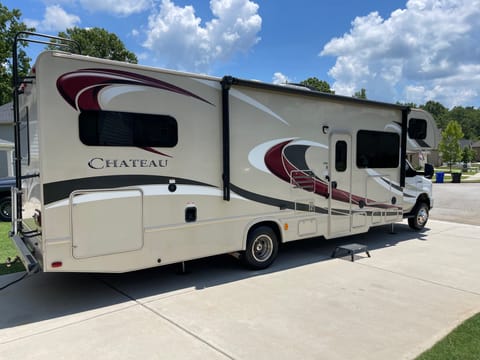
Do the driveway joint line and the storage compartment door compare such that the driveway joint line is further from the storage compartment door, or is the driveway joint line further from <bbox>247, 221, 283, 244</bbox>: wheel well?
<bbox>247, 221, 283, 244</bbox>: wheel well

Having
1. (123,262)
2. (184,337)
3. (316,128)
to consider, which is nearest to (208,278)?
(123,262)

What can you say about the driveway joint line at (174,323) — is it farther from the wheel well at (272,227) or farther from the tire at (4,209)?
the tire at (4,209)

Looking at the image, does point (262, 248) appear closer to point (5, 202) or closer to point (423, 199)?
point (423, 199)

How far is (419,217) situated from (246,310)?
6629 millimetres

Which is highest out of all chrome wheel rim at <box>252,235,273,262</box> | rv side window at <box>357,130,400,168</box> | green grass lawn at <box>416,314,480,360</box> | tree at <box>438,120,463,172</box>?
tree at <box>438,120,463,172</box>

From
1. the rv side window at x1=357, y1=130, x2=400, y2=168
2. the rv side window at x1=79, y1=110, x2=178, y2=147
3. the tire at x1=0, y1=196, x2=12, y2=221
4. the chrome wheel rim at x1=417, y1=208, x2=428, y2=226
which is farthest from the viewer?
the tire at x1=0, y1=196, x2=12, y2=221

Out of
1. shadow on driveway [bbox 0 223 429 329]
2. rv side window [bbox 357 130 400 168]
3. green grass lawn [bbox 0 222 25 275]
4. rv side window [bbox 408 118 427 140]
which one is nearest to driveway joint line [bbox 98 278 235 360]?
shadow on driveway [bbox 0 223 429 329]

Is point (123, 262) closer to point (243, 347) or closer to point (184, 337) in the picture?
point (184, 337)

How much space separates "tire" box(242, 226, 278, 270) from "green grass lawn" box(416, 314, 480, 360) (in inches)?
114

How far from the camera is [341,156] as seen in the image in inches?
283

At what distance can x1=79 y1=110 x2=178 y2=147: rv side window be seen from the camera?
4496mm

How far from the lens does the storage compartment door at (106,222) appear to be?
4.42 m

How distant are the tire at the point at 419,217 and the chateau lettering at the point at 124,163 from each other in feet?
22.7

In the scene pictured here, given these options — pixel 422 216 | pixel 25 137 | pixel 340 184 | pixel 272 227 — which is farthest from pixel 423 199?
pixel 25 137
